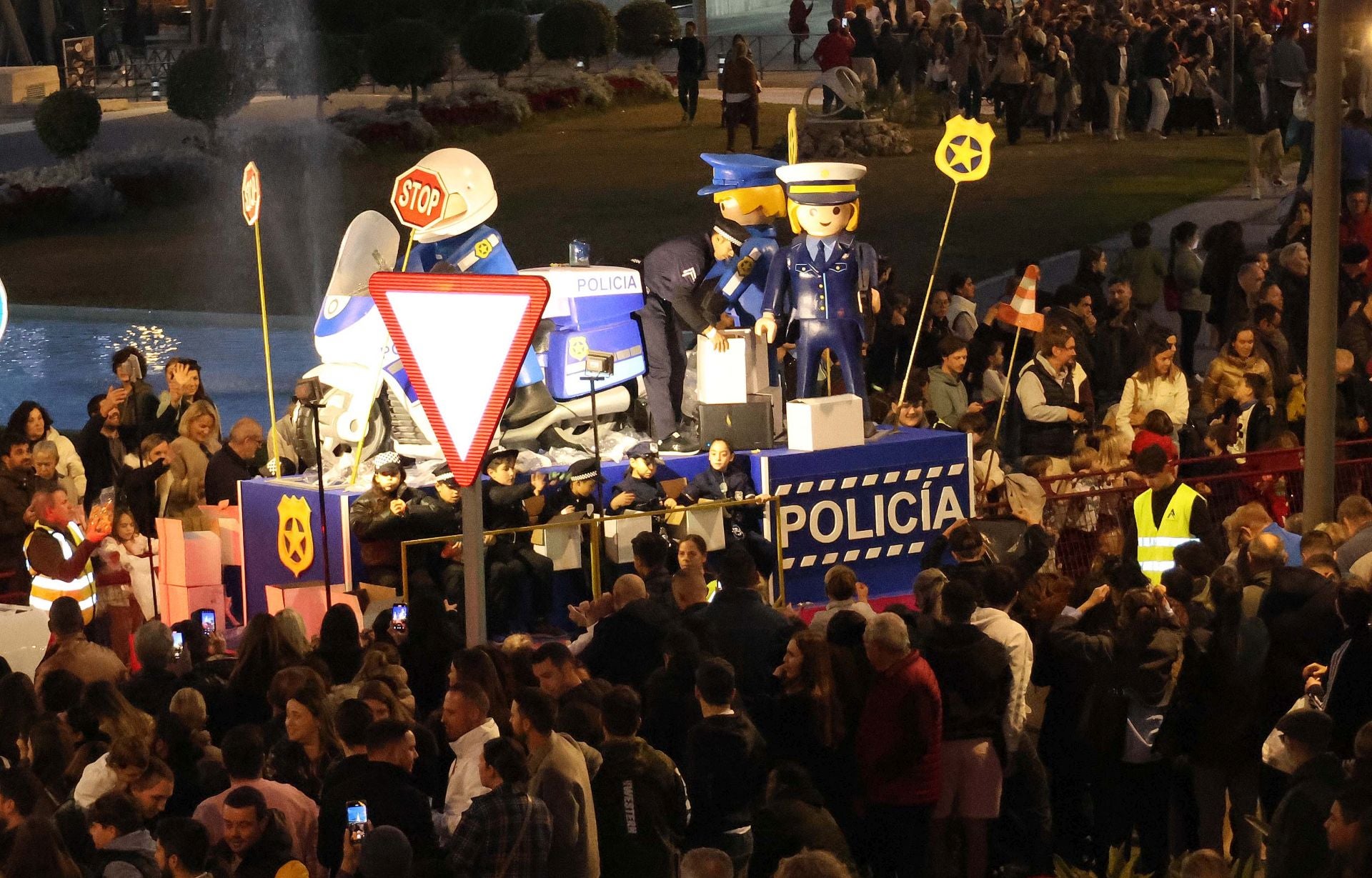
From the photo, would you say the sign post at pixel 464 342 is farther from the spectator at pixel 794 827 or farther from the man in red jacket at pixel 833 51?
the man in red jacket at pixel 833 51

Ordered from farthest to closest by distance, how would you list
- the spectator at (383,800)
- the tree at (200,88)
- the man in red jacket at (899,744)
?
the tree at (200,88)
the man in red jacket at (899,744)
the spectator at (383,800)

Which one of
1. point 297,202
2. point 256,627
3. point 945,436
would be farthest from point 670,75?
point 256,627

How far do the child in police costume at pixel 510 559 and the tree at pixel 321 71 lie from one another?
85.8ft

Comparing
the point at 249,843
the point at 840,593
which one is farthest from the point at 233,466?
the point at 249,843

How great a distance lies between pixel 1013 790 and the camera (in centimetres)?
932

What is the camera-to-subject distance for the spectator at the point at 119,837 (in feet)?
23.6

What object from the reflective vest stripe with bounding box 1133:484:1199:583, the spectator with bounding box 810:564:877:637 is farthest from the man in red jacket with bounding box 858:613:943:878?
the reflective vest stripe with bounding box 1133:484:1199:583

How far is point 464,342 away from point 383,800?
5.00ft

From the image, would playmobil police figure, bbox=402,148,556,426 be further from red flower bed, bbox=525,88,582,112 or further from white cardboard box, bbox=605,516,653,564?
red flower bed, bbox=525,88,582,112

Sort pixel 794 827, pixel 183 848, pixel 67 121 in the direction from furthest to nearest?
pixel 67 121
pixel 794 827
pixel 183 848

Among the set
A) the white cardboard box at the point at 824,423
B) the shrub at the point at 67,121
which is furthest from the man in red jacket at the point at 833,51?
the white cardboard box at the point at 824,423

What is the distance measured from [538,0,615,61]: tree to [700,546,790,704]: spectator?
3135 centimetres

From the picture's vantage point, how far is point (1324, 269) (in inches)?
444

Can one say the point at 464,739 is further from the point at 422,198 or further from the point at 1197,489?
the point at 1197,489
